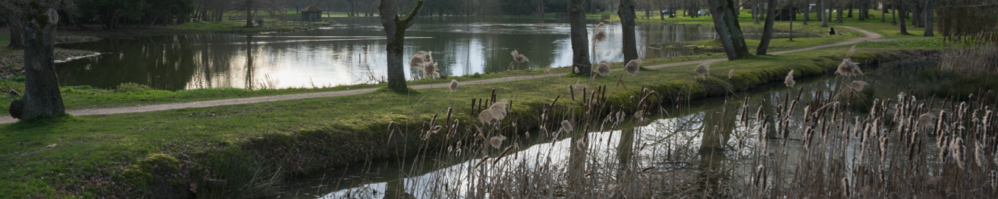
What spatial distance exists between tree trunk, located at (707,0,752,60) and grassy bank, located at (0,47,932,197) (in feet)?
39.4

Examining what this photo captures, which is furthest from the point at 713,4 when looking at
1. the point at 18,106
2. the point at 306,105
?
the point at 18,106

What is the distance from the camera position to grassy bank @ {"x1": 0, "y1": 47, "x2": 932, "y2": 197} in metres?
7.35

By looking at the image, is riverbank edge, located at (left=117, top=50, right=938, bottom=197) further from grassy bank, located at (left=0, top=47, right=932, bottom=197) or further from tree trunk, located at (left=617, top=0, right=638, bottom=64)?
tree trunk, located at (left=617, top=0, right=638, bottom=64)

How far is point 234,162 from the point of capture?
8.45 meters

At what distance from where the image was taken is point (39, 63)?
30.4ft

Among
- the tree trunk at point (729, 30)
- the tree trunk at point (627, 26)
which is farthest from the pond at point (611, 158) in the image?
the tree trunk at point (729, 30)

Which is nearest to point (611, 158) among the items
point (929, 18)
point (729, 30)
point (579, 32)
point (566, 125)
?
point (566, 125)

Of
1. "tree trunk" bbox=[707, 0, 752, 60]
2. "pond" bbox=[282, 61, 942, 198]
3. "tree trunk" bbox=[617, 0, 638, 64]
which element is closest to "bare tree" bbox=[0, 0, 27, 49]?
"pond" bbox=[282, 61, 942, 198]

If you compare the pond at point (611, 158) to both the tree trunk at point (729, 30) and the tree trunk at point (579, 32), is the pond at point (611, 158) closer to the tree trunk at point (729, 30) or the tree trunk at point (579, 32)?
the tree trunk at point (579, 32)

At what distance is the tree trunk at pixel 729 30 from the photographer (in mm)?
23966

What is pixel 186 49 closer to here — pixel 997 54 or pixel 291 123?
pixel 291 123

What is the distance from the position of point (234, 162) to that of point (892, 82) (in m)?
18.4

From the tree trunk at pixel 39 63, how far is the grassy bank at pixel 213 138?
0.74 feet

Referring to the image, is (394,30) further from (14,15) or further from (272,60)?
(14,15)
